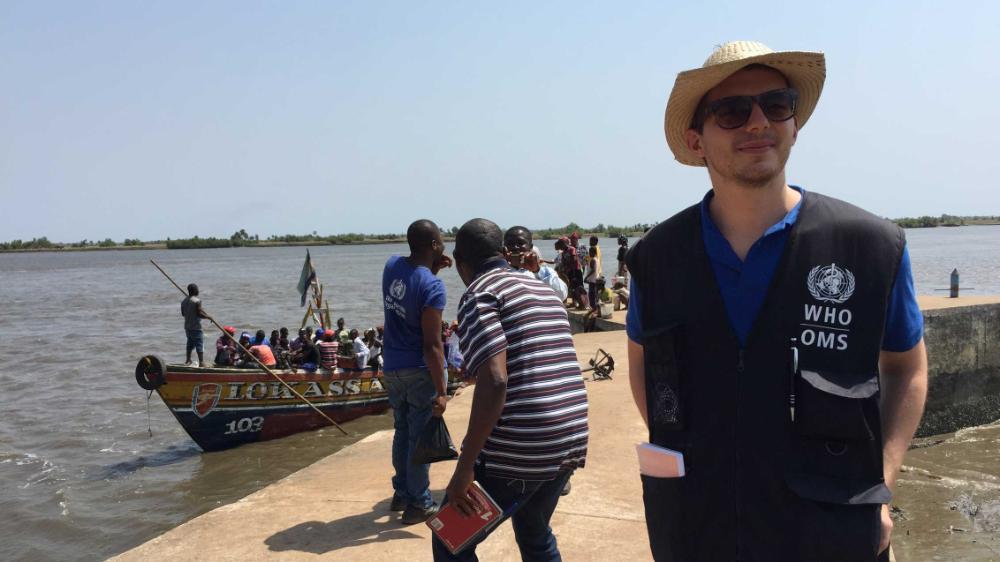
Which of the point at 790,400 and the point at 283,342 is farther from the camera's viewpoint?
the point at 283,342

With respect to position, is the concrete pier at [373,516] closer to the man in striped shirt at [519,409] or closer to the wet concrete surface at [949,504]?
the wet concrete surface at [949,504]

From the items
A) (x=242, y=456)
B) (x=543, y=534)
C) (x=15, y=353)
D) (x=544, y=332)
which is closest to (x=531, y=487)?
(x=543, y=534)

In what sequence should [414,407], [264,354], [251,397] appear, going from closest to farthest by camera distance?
[414,407], [251,397], [264,354]

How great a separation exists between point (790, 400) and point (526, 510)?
157 centimetres

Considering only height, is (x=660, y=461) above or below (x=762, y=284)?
below

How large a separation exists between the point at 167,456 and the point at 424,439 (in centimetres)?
1025

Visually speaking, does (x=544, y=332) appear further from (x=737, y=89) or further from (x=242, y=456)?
(x=242, y=456)

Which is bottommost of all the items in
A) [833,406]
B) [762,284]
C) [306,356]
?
[306,356]

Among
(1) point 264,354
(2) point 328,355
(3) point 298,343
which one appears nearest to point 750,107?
(2) point 328,355

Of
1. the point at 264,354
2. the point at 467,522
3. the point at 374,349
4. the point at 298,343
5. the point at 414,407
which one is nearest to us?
the point at 467,522

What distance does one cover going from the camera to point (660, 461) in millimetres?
1924

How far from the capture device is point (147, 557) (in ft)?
15.1

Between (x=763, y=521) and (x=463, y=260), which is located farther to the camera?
(x=463, y=260)

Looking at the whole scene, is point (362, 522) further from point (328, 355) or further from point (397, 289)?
point (328, 355)
